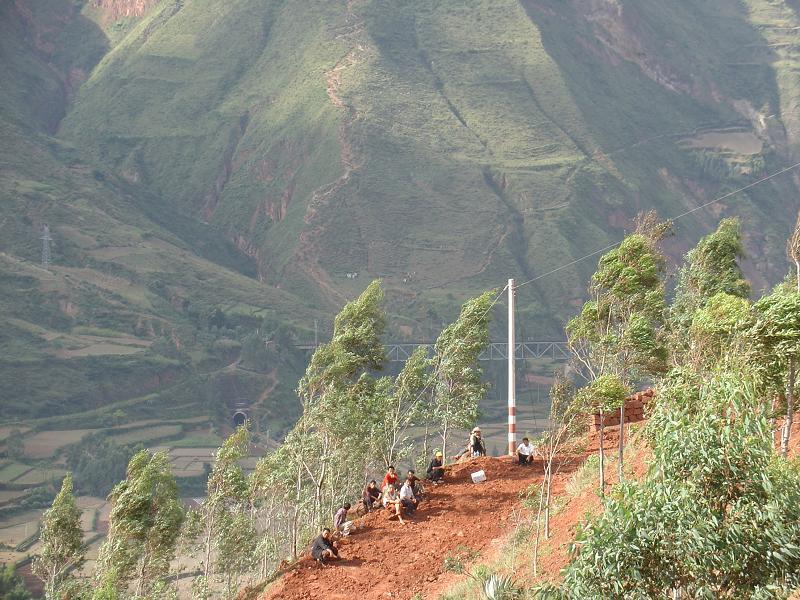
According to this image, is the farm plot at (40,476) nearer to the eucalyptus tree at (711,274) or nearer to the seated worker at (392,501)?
the eucalyptus tree at (711,274)

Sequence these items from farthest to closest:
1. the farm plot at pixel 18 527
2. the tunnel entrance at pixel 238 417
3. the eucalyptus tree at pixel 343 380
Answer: the tunnel entrance at pixel 238 417 < the farm plot at pixel 18 527 < the eucalyptus tree at pixel 343 380

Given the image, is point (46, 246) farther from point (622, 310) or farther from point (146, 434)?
point (622, 310)

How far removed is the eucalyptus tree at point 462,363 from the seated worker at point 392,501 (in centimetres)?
1284

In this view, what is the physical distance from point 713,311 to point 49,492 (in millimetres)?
88881

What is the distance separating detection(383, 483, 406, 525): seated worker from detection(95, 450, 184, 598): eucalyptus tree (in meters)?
14.9

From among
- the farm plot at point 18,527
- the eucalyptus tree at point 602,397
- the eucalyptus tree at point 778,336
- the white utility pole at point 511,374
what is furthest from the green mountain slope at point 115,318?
the eucalyptus tree at point 778,336

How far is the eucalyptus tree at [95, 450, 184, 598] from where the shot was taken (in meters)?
38.6

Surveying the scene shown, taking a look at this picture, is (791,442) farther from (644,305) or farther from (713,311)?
(644,305)

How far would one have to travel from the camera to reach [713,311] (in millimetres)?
23062

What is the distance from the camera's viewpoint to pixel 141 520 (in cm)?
3906

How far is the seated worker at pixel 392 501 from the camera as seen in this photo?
961 inches

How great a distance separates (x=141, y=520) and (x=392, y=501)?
16.8 meters

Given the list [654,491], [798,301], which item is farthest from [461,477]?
[654,491]

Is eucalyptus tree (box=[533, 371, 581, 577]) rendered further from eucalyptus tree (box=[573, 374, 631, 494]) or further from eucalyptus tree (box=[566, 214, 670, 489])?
eucalyptus tree (box=[566, 214, 670, 489])
